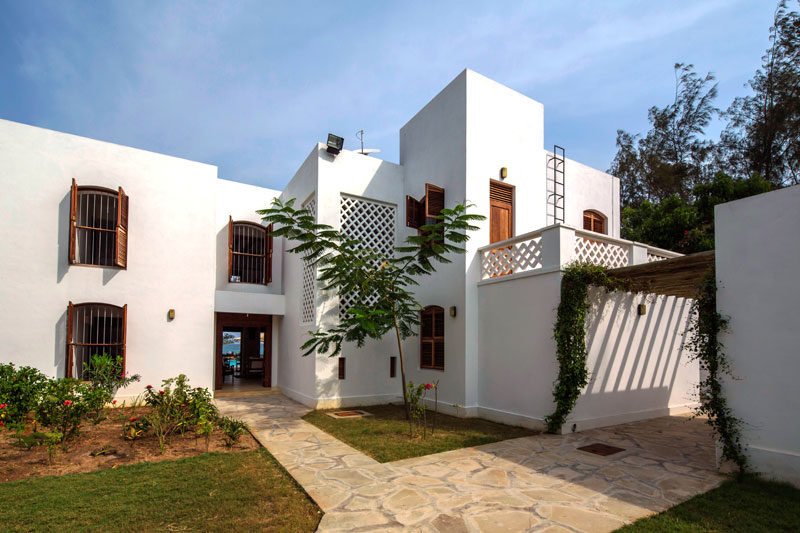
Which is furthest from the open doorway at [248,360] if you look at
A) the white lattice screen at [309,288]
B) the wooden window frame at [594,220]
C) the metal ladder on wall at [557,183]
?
the wooden window frame at [594,220]

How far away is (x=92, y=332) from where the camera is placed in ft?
28.0

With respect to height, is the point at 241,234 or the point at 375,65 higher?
the point at 375,65

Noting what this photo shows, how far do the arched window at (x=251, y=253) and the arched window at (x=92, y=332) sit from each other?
10.2ft

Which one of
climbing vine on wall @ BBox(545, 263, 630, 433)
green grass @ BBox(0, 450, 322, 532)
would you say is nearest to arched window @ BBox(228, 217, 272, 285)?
green grass @ BBox(0, 450, 322, 532)

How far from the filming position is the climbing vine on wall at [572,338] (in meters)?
6.41

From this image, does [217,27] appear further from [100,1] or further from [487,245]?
[487,245]

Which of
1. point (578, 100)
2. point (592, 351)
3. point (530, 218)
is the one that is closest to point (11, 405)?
point (592, 351)

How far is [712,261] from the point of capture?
17.1ft

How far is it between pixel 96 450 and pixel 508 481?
5.08m

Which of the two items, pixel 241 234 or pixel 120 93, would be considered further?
pixel 241 234

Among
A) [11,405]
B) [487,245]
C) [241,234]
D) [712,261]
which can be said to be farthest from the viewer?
[241,234]

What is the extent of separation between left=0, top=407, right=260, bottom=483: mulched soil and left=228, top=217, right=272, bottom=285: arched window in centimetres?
553

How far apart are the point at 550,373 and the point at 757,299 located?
298 centimetres

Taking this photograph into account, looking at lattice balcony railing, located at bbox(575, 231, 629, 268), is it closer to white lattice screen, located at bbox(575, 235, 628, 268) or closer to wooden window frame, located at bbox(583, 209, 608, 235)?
white lattice screen, located at bbox(575, 235, 628, 268)
